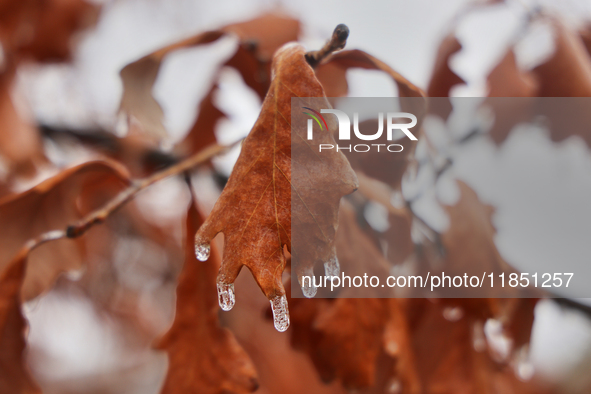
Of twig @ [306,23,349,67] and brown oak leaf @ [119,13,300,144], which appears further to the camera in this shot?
brown oak leaf @ [119,13,300,144]

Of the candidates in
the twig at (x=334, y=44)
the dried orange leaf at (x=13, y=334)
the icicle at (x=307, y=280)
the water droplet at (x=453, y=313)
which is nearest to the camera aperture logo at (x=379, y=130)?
the twig at (x=334, y=44)

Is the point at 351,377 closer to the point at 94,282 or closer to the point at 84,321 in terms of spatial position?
the point at 94,282

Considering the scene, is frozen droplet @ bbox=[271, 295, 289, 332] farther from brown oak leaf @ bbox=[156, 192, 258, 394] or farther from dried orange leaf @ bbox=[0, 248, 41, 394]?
dried orange leaf @ bbox=[0, 248, 41, 394]

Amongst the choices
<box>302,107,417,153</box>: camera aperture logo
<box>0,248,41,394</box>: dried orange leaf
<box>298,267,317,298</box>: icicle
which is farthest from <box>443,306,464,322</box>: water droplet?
<box>0,248,41,394</box>: dried orange leaf

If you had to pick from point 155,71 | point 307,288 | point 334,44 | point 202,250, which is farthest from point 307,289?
point 155,71

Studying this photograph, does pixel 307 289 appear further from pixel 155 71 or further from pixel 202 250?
pixel 155 71

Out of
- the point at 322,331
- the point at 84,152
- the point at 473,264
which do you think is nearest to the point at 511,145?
the point at 473,264

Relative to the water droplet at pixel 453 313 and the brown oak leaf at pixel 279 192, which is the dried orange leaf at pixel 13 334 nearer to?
the brown oak leaf at pixel 279 192
